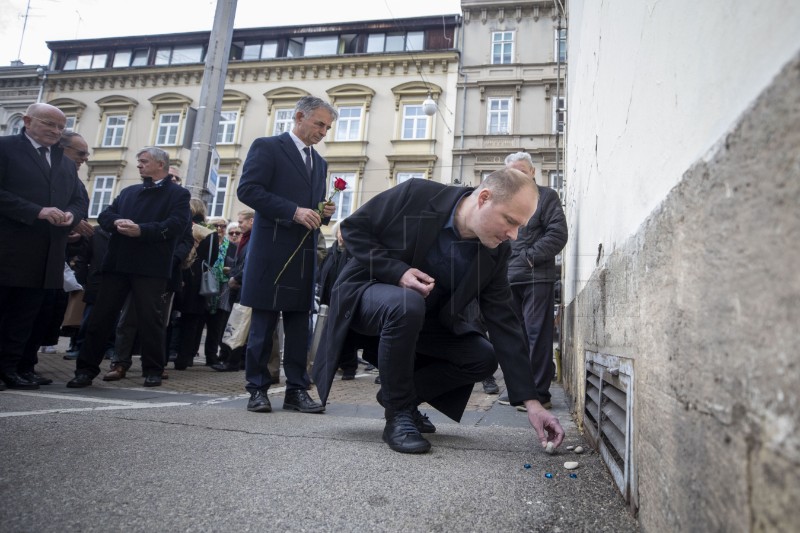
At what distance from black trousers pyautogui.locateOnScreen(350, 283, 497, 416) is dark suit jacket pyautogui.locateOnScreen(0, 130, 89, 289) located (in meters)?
2.31

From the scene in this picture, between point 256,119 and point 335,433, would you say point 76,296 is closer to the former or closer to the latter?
point 335,433

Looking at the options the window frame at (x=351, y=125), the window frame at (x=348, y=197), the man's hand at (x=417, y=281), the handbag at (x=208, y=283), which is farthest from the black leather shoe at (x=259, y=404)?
the window frame at (x=351, y=125)

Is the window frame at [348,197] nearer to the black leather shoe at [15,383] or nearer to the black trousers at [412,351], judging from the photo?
the black leather shoe at [15,383]

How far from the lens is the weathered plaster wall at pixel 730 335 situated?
0.64 metres

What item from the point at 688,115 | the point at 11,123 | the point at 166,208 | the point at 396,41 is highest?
the point at 396,41

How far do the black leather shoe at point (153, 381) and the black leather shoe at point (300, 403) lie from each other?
1.42 m

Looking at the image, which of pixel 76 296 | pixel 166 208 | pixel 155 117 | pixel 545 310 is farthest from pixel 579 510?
pixel 155 117

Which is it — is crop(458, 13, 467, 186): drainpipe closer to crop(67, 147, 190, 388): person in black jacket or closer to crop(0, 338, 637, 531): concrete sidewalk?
crop(67, 147, 190, 388): person in black jacket

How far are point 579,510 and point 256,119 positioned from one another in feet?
75.6

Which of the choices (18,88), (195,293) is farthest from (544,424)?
(18,88)

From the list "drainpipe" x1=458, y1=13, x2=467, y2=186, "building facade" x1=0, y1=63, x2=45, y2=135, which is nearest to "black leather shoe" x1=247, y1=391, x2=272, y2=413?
"drainpipe" x1=458, y1=13, x2=467, y2=186

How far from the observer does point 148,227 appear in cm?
383

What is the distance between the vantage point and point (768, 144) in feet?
2.24

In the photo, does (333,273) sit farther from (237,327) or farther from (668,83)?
(668,83)
